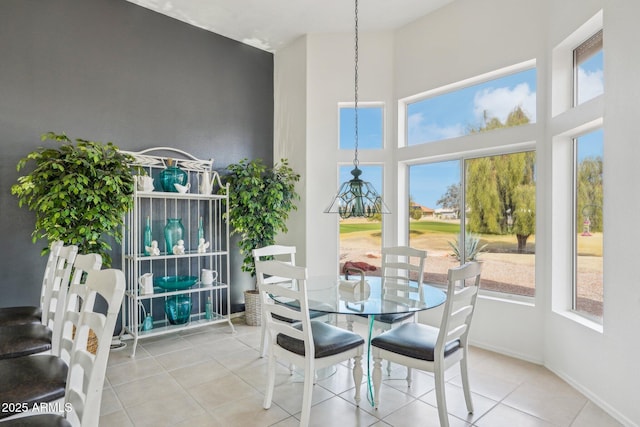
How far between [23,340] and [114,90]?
2.79 metres

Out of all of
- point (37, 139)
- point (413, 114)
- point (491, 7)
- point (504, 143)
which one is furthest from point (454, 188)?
point (37, 139)

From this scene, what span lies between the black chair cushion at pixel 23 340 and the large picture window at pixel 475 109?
3985mm

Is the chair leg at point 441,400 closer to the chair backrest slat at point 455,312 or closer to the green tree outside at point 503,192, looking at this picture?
the chair backrest slat at point 455,312

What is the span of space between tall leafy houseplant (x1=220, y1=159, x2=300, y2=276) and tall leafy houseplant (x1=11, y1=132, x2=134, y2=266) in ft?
4.09

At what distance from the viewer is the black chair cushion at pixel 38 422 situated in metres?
1.27

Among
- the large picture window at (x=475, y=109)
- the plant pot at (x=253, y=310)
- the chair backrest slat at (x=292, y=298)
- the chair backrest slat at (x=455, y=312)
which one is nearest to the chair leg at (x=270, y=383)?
the chair backrest slat at (x=292, y=298)

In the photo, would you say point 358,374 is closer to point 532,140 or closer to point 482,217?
point 482,217

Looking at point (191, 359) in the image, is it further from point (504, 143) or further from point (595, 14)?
point (595, 14)

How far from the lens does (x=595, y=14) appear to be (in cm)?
270

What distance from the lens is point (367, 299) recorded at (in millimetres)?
2709

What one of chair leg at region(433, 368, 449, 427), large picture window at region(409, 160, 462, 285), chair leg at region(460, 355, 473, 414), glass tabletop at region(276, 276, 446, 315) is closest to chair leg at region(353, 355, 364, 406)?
glass tabletop at region(276, 276, 446, 315)

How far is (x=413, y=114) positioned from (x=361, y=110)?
67cm

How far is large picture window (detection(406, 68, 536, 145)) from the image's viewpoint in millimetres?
3543

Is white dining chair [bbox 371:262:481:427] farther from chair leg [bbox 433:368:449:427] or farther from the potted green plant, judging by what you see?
the potted green plant
